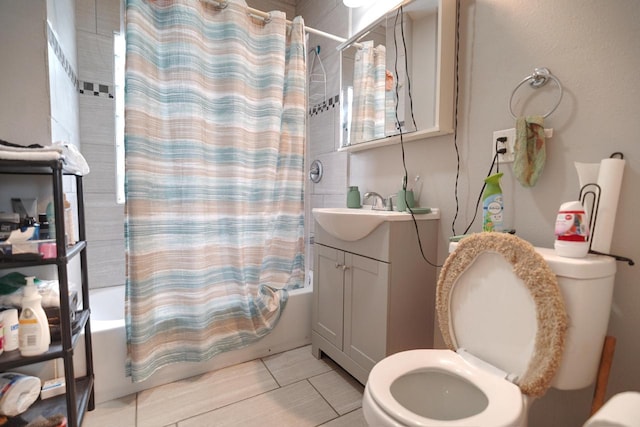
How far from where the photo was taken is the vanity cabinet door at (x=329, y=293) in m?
1.63

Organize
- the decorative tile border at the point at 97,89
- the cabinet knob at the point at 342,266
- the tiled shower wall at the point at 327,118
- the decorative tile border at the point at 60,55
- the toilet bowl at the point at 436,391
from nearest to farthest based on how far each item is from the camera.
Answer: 1. the toilet bowl at the point at 436,391
2. the decorative tile border at the point at 60,55
3. the cabinet knob at the point at 342,266
4. the decorative tile border at the point at 97,89
5. the tiled shower wall at the point at 327,118

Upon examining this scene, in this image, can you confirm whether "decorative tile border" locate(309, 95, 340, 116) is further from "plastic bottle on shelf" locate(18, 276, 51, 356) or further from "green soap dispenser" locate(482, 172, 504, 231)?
"plastic bottle on shelf" locate(18, 276, 51, 356)

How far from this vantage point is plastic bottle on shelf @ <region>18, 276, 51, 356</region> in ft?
3.34

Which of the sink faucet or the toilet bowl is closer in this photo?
the toilet bowl

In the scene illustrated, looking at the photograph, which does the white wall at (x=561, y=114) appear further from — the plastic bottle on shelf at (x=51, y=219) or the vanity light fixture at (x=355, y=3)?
the plastic bottle on shelf at (x=51, y=219)

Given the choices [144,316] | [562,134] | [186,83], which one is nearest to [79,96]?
[186,83]

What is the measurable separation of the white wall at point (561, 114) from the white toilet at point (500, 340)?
0.56 ft

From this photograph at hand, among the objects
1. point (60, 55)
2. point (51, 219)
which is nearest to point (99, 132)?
point (60, 55)

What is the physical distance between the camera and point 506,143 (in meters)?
1.18

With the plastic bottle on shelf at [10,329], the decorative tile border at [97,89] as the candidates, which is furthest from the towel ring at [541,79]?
the decorative tile border at [97,89]

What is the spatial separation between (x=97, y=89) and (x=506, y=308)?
2.56 meters

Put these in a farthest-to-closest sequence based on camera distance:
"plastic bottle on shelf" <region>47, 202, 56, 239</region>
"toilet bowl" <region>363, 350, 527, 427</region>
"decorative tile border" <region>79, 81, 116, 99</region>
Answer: "decorative tile border" <region>79, 81, 116, 99</region> < "plastic bottle on shelf" <region>47, 202, 56, 239</region> < "toilet bowl" <region>363, 350, 527, 427</region>

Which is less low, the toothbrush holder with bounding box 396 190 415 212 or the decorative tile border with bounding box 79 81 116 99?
the decorative tile border with bounding box 79 81 116 99

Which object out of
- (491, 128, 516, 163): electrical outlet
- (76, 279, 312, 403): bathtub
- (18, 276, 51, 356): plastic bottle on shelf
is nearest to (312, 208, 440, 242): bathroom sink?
→ (491, 128, 516, 163): electrical outlet
